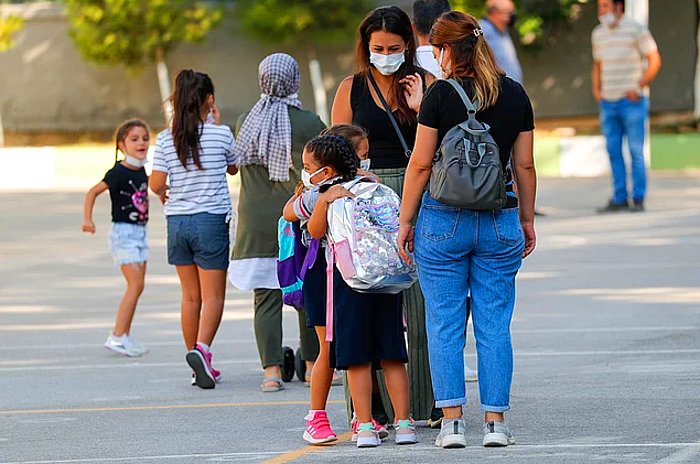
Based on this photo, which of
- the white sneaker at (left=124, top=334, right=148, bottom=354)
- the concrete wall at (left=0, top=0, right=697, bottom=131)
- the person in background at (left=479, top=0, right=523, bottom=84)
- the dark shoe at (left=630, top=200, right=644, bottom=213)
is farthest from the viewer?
the concrete wall at (left=0, top=0, right=697, bottom=131)

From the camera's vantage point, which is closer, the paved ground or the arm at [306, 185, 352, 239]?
the arm at [306, 185, 352, 239]

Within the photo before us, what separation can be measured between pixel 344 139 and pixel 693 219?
10927 millimetres

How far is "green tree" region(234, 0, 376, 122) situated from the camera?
103ft

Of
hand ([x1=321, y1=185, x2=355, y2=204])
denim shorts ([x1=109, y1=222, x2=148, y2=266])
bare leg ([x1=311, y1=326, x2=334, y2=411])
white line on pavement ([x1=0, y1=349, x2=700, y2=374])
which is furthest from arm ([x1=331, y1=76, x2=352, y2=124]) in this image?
denim shorts ([x1=109, y1=222, x2=148, y2=266])

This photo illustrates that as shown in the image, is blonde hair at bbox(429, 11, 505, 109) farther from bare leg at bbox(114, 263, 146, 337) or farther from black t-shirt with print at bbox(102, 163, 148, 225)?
bare leg at bbox(114, 263, 146, 337)

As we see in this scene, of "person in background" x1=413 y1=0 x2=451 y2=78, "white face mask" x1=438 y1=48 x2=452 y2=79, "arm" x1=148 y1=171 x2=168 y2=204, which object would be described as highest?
"person in background" x1=413 y1=0 x2=451 y2=78

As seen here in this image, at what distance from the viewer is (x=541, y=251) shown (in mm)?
15164

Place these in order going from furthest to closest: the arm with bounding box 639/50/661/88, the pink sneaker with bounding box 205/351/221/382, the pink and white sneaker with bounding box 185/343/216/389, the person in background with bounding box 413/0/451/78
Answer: the arm with bounding box 639/50/661/88 → the pink sneaker with bounding box 205/351/221/382 → the pink and white sneaker with bounding box 185/343/216/389 → the person in background with bounding box 413/0/451/78

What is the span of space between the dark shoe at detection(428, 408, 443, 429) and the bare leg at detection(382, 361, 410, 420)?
15.8 inches

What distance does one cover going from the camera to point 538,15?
32.5 metres

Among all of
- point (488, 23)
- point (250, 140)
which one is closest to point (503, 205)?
point (250, 140)

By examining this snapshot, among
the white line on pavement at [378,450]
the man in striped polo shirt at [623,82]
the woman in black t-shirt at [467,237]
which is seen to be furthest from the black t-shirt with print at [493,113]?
the man in striped polo shirt at [623,82]

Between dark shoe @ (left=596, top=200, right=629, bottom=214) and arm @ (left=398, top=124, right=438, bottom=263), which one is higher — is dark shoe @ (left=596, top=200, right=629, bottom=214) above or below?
below

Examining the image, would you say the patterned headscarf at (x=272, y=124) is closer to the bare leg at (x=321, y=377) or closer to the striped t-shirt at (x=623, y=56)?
the bare leg at (x=321, y=377)
